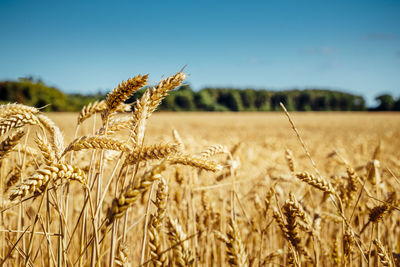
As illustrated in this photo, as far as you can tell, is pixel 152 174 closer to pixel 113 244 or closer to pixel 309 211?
pixel 113 244

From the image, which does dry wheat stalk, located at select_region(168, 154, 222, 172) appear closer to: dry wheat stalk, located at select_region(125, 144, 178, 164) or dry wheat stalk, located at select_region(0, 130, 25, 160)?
dry wheat stalk, located at select_region(125, 144, 178, 164)

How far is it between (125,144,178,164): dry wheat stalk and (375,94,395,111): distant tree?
73573 millimetres

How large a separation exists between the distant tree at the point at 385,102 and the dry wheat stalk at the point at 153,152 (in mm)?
73573

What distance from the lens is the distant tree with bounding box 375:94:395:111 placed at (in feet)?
188

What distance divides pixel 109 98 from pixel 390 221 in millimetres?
2404

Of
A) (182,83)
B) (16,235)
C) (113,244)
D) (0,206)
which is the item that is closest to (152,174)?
(113,244)

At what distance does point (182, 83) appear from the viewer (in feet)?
3.36

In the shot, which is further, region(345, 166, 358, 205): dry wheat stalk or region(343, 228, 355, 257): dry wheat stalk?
region(345, 166, 358, 205): dry wheat stalk

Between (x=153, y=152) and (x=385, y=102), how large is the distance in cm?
7480

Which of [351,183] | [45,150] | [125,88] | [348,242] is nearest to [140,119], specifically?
[125,88]

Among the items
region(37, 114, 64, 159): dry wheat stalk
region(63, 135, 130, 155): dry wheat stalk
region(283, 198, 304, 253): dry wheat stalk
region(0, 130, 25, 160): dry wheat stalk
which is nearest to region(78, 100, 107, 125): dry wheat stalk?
region(37, 114, 64, 159): dry wheat stalk

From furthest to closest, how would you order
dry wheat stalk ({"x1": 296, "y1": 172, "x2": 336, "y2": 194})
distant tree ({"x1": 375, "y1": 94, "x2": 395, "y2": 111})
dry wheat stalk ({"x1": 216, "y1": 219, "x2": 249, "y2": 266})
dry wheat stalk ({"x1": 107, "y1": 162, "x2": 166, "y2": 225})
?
distant tree ({"x1": 375, "y1": 94, "x2": 395, "y2": 111}) → dry wheat stalk ({"x1": 296, "y1": 172, "x2": 336, "y2": 194}) → dry wheat stalk ({"x1": 216, "y1": 219, "x2": 249, "y2": 266}) → dry wheat stalk ({"x1": 107, "y1": 162, "x2": 166, "y2": 225})

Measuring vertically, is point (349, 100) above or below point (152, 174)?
above

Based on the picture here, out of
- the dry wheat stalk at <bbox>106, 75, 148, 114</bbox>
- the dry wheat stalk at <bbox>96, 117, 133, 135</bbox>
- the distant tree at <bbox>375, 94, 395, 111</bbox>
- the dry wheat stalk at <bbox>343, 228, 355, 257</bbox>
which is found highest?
the distant tree at <bbox>375, 94, 395, 111</bbox>
